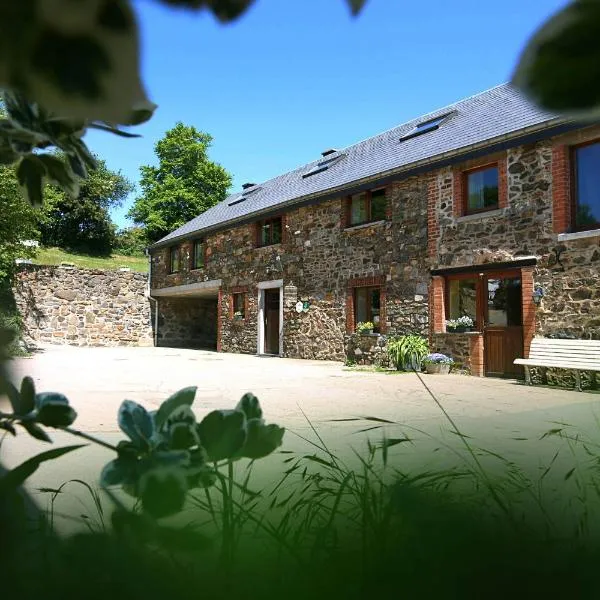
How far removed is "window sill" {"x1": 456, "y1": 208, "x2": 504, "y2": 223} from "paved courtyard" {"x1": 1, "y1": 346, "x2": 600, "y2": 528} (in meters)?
3.03

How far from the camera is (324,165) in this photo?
1627 cm

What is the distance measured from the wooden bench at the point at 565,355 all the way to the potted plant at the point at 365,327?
3.97m

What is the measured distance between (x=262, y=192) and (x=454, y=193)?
911cm

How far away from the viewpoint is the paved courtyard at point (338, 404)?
7.33ft

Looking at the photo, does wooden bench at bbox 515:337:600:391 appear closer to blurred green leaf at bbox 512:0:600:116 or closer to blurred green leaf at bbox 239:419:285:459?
blurred green leaf at bbox 239:419:285:459

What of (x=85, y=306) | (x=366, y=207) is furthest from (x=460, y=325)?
(x=85, y=306)

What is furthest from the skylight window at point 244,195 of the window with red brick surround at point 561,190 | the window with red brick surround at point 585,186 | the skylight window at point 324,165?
the window with red brick surround at point 585,186

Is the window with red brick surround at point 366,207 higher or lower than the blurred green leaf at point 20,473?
higher

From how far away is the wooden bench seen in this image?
8.04 m

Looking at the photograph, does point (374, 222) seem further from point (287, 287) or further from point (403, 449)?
point (403, 449)

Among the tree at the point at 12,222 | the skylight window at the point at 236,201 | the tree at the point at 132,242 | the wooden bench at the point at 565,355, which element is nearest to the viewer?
the wooden bench at the point at 565,355

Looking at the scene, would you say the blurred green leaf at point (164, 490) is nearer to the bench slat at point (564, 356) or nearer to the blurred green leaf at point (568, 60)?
the blurred green leaf at point (568, 60)

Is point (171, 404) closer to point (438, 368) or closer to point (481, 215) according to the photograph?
point (438, 368)

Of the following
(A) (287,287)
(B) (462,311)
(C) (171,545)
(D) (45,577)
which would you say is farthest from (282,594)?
(A) (287,287)
